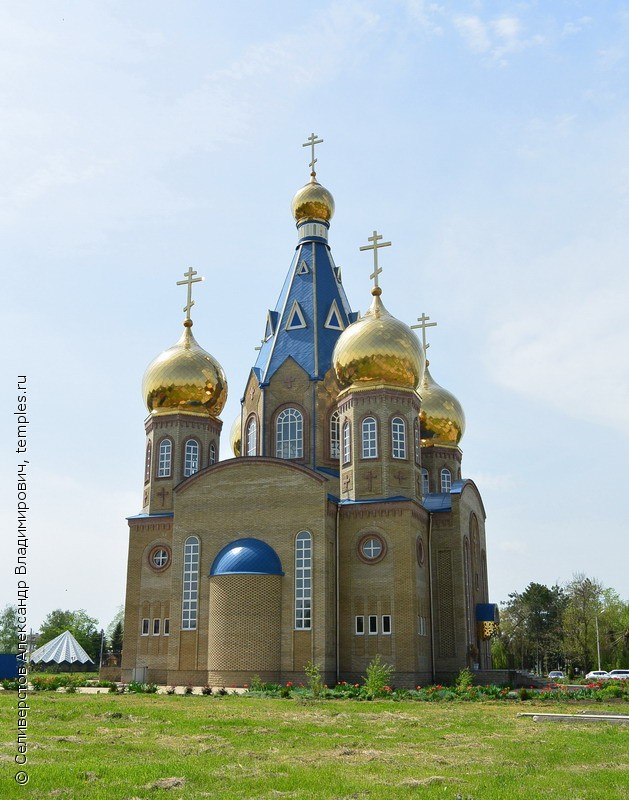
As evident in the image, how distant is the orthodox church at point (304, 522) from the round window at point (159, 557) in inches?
1.9

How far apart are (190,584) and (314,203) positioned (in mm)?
14763

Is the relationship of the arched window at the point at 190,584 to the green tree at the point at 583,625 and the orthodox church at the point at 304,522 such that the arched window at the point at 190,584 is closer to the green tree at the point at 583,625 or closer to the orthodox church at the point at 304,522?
the orthodox church at the point at 304,522


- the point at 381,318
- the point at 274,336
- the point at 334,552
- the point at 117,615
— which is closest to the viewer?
the point at 334,552

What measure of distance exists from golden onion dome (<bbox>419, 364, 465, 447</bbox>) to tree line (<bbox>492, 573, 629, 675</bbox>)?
51.6 feet

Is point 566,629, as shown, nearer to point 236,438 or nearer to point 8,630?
point 236,438

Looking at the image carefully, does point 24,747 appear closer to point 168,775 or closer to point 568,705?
point 168,775

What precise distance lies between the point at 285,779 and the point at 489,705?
10032 millimetres

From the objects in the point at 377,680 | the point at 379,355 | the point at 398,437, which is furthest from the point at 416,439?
the point at 377,680

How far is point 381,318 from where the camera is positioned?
82.0ft

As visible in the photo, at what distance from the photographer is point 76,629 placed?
195ft

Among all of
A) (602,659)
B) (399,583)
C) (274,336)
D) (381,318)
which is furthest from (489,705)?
(602,659)

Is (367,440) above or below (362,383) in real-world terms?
below

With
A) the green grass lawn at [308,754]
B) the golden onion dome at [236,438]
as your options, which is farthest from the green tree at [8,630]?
the green grass lawn at [308,754]

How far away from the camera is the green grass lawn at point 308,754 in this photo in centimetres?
716
